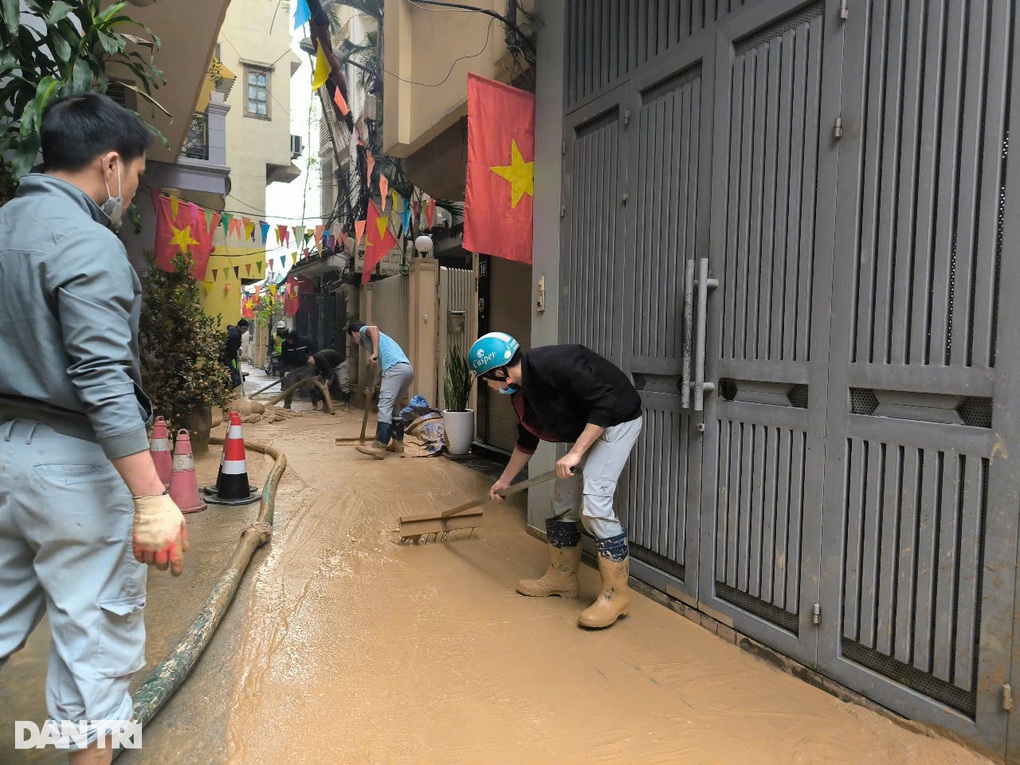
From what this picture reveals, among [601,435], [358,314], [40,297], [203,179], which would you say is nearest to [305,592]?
[601,435]

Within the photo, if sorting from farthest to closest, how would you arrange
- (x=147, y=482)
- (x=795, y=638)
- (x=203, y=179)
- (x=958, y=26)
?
(x=203, y=179) → (x=795, y=638) → (x=958, y=26) → (x=147, y=482)

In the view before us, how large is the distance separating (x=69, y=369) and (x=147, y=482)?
33cm

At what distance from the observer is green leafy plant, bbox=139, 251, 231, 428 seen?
6660mm

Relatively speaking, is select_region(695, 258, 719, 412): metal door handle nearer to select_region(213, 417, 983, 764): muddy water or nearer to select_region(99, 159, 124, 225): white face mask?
select_region(213, 417, 983, 764): muddy water

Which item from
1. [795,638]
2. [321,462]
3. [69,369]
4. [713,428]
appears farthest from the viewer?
[321,462]

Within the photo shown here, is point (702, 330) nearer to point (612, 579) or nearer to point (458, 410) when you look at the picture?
point (612, 579)

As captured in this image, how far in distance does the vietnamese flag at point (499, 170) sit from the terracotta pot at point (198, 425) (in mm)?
4421

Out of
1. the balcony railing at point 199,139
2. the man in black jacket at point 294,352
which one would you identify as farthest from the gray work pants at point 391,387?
the man in black jacket at point 294,352

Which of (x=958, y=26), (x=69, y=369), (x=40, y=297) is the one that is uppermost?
(x=958, y=26)

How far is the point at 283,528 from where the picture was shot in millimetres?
4941

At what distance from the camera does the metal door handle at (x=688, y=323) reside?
3.26 meters

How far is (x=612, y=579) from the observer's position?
3.33 m

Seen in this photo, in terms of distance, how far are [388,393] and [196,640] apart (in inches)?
217

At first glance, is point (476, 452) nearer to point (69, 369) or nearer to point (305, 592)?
point (305, 592)
